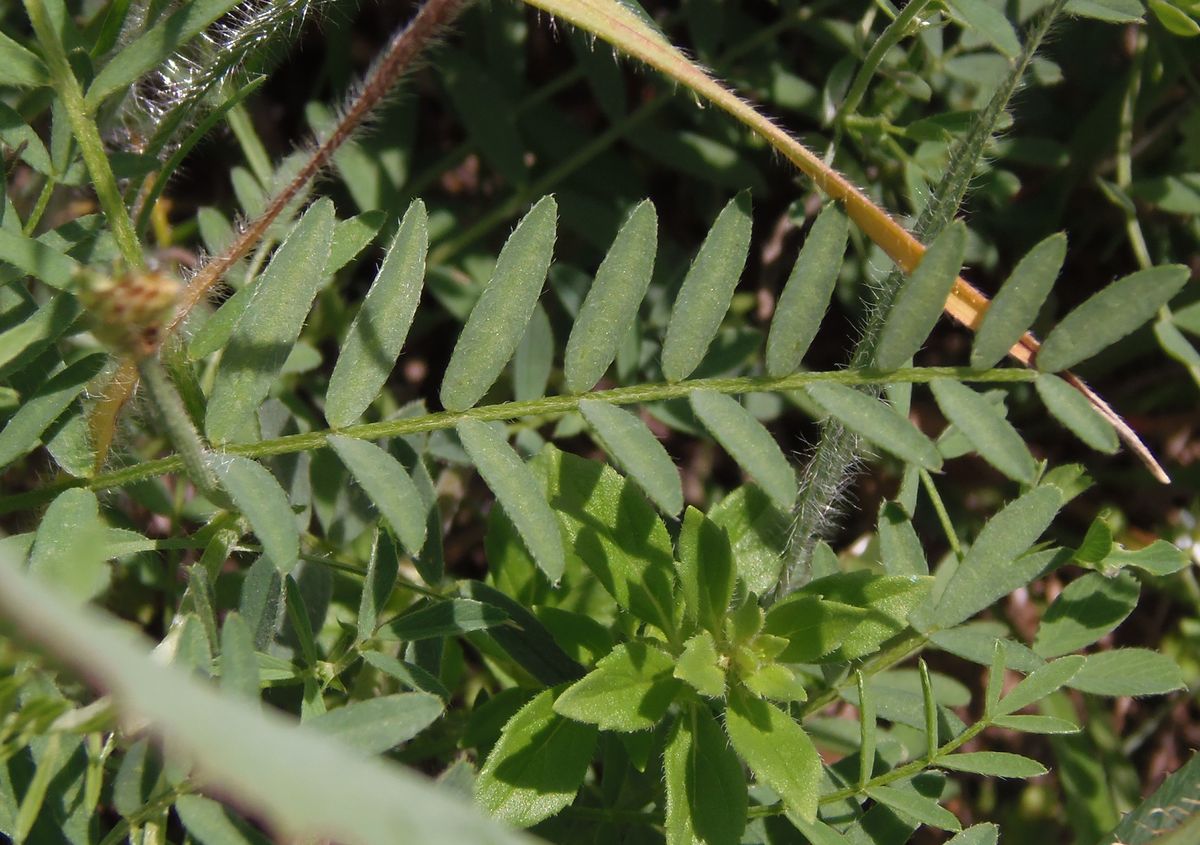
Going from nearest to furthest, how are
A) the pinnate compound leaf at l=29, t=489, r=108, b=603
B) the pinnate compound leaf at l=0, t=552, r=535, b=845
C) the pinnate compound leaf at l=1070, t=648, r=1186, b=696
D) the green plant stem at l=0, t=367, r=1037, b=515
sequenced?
the pinnate compound leaf at l=0, t=552, r=535, b=845 → the pinnate compound leaf at l=29, t=489, r=108, b=603 → the green plant stem at l=0, t=367, r=1037, b=515 → the pinnate compound leaf at l=1070, t=648, r=1186, b=696

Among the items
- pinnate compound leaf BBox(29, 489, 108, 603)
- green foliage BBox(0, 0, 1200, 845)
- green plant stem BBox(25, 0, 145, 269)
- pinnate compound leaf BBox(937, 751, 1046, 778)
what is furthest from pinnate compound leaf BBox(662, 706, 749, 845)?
green plant stem BBox(25, 0, 145, 269)

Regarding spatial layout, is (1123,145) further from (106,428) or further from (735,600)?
(106,428)

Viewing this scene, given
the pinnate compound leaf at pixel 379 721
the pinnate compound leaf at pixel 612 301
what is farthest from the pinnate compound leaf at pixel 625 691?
the pinnate compound leaf at pixel 612 301

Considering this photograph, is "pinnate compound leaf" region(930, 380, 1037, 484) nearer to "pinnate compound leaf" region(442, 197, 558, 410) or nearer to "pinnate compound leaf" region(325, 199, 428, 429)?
"pinnate compound leaf" region(442, 197, 558, 410)

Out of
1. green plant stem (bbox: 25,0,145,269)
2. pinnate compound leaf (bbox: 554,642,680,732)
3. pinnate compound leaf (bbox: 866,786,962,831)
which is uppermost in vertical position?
green plant stem (bbox: 25,0,145,269)

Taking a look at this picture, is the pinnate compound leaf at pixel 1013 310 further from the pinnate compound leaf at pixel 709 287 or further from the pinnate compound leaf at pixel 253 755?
the pinnate compound leaf at pixel 253 755

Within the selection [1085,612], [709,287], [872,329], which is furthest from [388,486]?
[1085,612]

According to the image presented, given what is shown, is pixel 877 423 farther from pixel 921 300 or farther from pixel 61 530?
pixel 61 530
